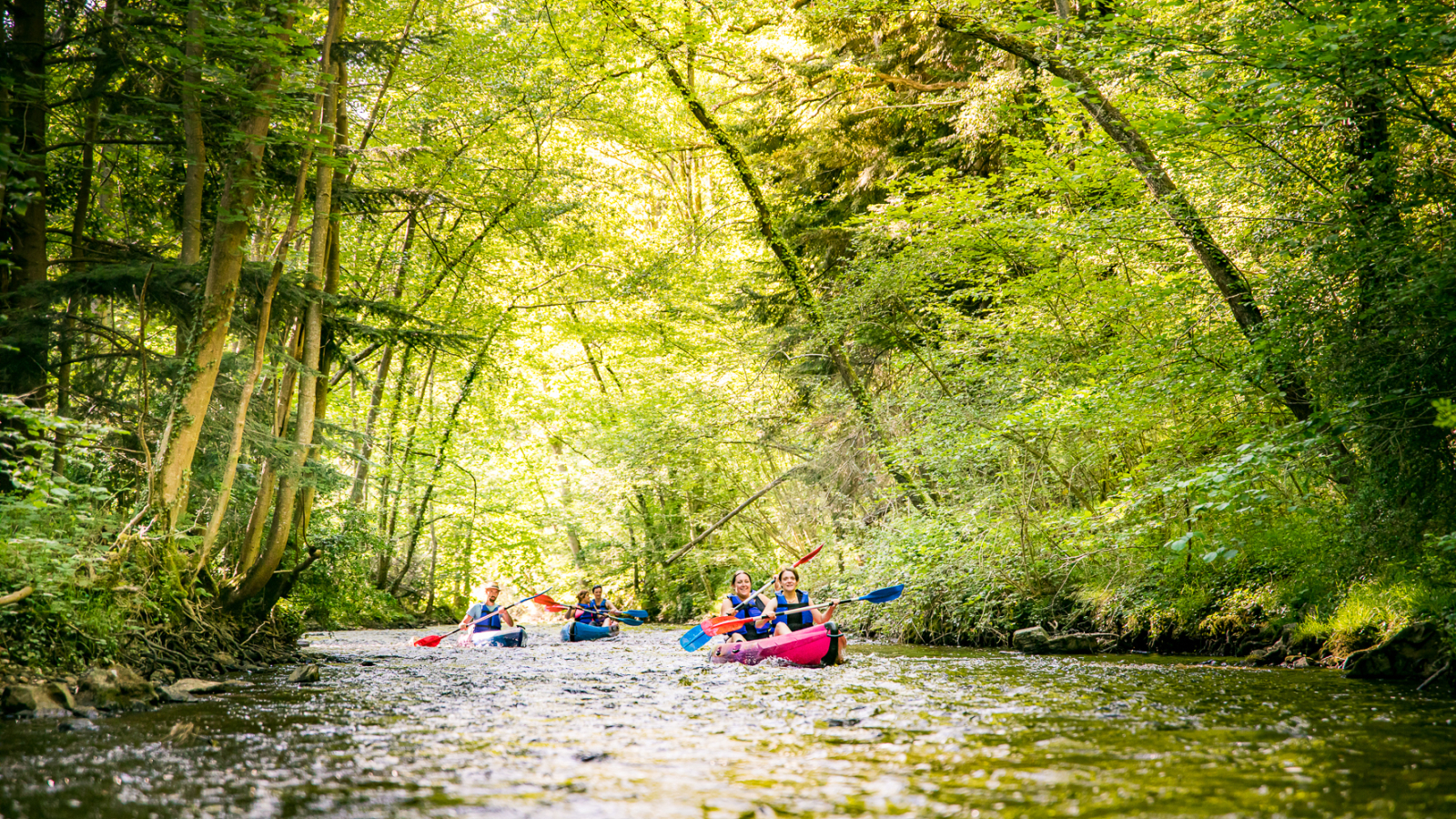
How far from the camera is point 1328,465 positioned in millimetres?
6668

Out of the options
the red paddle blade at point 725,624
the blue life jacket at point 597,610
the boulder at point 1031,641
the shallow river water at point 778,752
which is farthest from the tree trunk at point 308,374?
the boulder at point 1031,641

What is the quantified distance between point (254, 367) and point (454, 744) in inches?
229

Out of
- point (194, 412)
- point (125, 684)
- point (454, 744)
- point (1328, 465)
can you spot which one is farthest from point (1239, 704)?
point (194, 412)

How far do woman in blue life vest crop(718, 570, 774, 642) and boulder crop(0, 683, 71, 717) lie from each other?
671 cm

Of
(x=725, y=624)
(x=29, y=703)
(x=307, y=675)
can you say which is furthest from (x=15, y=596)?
(x=725, y=624)

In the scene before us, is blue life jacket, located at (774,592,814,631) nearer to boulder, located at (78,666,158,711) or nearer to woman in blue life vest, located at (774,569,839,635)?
woman in blue life vest, located at (774,569,839,635)

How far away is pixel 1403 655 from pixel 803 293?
995cm

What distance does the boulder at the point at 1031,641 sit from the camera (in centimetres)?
1079

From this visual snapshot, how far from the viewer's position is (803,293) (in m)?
15.1

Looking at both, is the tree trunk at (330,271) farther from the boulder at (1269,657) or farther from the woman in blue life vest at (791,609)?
the boulder at (1269,657)

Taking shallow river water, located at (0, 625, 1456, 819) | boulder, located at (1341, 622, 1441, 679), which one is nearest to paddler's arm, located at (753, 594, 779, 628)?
shallow river water, located at (0, 625, 1456, 819)

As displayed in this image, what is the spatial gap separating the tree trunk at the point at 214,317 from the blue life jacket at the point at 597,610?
413 inches

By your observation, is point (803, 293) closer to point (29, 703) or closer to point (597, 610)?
point (597, 610)

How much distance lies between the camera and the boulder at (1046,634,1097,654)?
10.6 m
